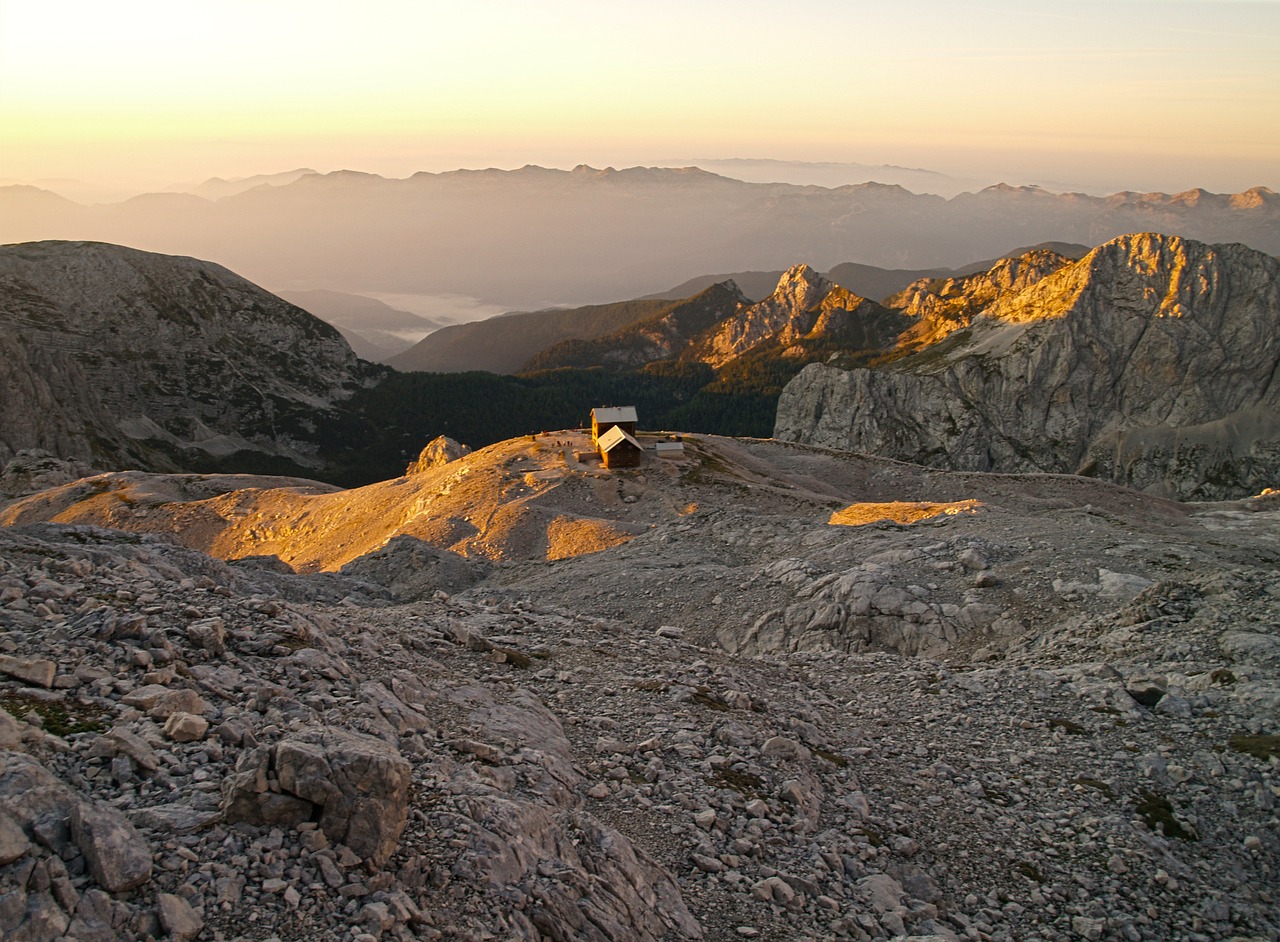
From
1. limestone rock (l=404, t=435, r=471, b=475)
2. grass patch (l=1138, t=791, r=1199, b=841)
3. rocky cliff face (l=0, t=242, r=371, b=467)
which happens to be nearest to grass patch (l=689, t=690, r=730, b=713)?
grass patch (l=1138, t=791, r=1199, b=841)

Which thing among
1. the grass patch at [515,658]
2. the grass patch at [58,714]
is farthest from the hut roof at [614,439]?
the grass patch at [58,714]

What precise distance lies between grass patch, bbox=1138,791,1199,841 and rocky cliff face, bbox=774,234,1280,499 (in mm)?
157176

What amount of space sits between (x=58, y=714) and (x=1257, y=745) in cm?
2348

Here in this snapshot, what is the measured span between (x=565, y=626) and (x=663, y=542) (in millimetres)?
19920

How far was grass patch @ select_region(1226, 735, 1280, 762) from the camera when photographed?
17.9 meters

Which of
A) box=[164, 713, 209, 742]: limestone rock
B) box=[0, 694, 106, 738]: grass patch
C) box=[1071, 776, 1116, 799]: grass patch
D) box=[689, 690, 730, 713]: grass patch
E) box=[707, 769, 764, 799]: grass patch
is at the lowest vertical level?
box=[1071, 776, 1116, 799]: grass patch

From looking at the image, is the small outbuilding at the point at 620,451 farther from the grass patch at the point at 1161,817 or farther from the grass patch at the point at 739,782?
the grass patch at the point at 1161,817

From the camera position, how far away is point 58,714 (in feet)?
36.3

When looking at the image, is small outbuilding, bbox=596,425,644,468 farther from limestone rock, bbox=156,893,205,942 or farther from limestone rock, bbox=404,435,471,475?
limestone rock, bbox=156,893,205,942

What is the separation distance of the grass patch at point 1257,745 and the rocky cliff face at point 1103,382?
154689 mm

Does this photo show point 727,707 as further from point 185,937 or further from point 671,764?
point 185,937

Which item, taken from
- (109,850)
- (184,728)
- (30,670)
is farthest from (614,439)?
(109,850)

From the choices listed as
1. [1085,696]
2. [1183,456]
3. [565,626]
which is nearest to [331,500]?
[565,626]

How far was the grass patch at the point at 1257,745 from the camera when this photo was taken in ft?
58.6
